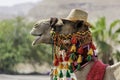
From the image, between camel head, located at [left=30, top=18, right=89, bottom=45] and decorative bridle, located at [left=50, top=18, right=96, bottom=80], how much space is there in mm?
23

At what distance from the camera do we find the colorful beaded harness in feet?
11.1

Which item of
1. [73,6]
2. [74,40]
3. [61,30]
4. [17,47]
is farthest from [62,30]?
[73,6]

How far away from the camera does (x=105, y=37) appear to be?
897 inches

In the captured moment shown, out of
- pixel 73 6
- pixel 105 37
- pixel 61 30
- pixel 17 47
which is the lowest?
pixel 73 6

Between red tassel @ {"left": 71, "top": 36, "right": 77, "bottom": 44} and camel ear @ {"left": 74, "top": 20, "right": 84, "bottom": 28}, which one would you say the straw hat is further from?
red tassel @ {"left": 71, "top": 36, "right": 77, "bottom": 44}

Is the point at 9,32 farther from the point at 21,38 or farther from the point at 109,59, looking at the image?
the point at 109,59

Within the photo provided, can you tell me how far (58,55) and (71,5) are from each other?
11027 centimetres

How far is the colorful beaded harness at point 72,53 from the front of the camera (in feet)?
11.1

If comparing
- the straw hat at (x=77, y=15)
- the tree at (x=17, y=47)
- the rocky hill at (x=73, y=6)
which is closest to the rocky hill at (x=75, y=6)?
the rocky hill at (x=73, y=6)

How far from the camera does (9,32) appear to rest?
34906 mm

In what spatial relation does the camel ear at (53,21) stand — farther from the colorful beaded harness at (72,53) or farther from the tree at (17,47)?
the tree at (17,47)

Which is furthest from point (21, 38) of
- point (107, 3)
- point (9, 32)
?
point (107, 3)

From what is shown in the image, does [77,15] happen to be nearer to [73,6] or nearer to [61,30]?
[61,30]

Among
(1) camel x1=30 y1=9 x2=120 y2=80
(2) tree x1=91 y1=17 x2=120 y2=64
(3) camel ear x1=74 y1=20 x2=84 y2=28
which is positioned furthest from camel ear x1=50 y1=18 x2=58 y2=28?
(2) tree x1=91 y1=17 x2=120 y2=64
